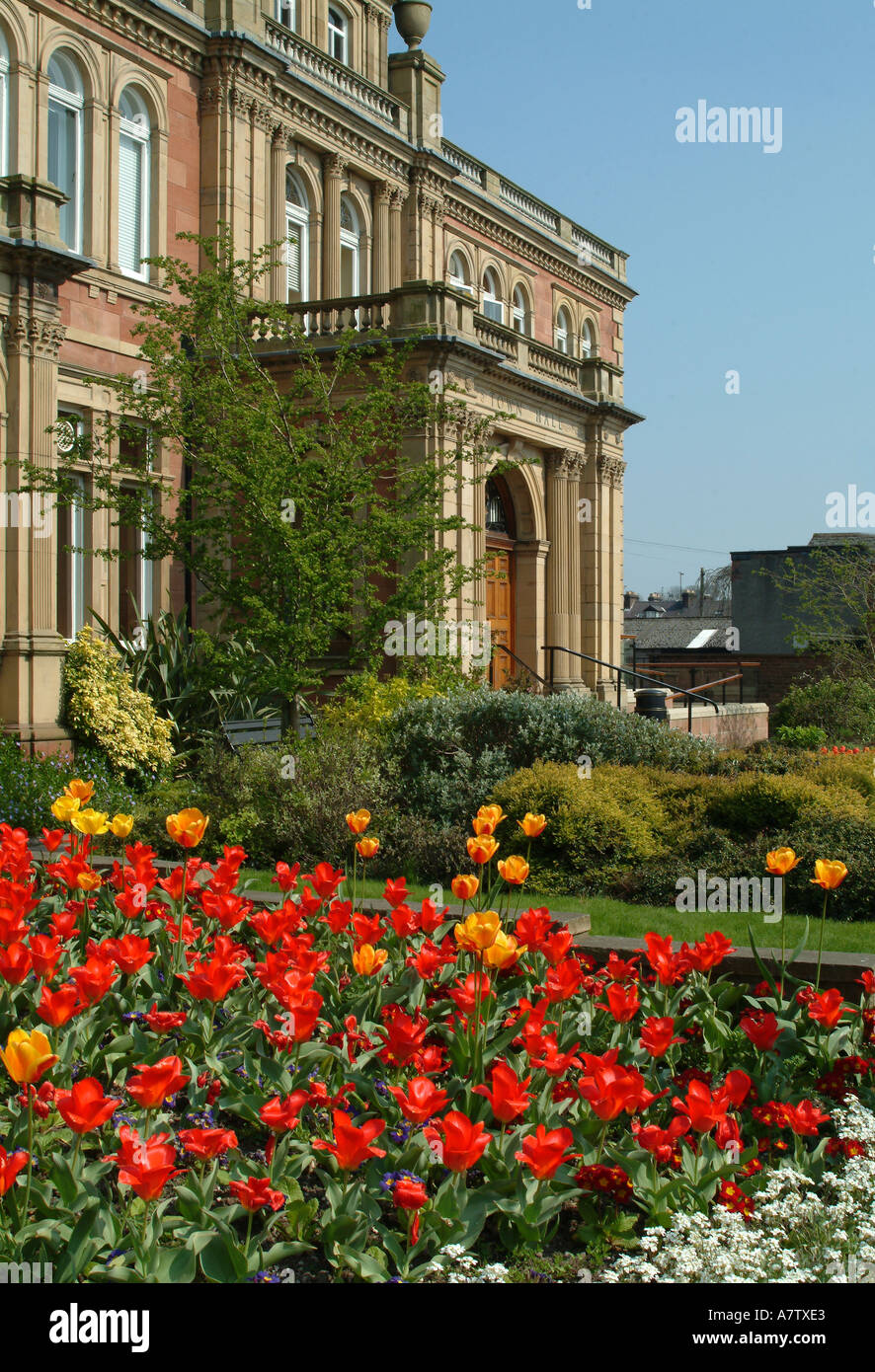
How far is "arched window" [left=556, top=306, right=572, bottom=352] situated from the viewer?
35375 mm

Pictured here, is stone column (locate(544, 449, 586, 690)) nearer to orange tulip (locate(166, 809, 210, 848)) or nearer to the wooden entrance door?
the wooden entrance door

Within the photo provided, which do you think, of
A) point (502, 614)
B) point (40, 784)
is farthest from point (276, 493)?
point (502, 614)

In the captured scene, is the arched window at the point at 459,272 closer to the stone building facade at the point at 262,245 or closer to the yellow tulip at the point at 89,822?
the stone building facade at the point at 262,245

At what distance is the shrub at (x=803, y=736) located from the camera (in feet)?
75.2

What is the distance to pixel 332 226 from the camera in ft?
80.6

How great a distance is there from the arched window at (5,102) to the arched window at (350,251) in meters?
8.79

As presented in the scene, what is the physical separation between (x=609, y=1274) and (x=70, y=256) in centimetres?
1470

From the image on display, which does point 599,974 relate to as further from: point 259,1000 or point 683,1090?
point 259,1000

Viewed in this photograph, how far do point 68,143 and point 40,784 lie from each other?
11297 mm

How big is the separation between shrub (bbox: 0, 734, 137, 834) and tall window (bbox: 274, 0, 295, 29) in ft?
53.8

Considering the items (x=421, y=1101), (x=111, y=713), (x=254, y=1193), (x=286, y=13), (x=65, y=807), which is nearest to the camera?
(x=254, y=1193)

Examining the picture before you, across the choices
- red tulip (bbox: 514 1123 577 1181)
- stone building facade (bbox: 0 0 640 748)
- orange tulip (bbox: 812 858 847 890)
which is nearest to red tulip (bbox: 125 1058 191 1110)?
red tulip (bbox: 514 1123 577 1181)

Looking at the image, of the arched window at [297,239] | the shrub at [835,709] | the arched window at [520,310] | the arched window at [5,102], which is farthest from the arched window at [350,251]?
the shrub at [835,709]

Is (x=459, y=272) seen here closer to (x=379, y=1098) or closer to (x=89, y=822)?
(x=89, y=822)
